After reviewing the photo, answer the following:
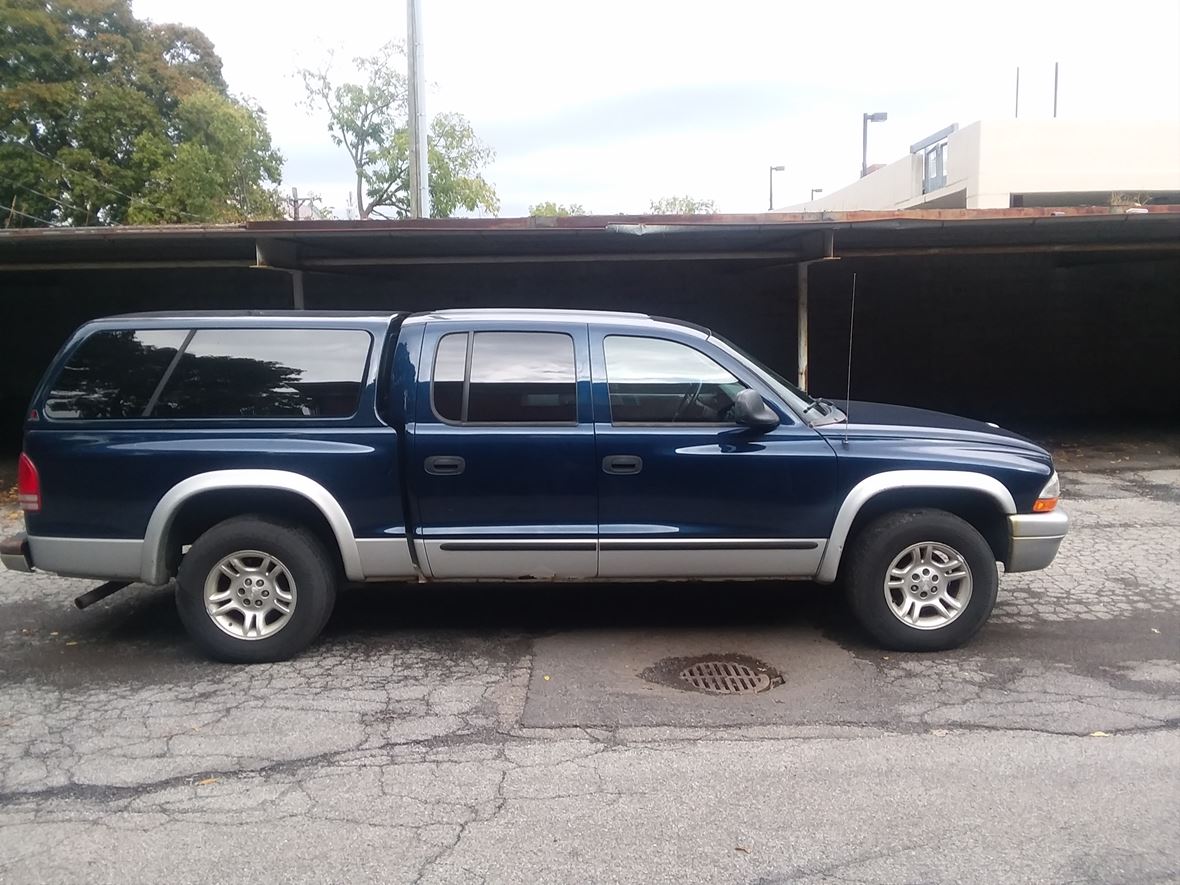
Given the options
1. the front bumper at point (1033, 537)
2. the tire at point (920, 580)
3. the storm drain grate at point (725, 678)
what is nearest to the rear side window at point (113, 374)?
the storm drain grate at point (725, 678)

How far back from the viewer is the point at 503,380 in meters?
5.25

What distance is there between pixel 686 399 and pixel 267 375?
93.9 inches

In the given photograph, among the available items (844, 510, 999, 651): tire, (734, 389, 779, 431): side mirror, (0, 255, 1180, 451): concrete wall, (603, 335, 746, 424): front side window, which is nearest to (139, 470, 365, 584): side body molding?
(603, 335, 746, 424): front side window

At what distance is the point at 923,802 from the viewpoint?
3.69 metres

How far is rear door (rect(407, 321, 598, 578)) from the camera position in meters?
5.11

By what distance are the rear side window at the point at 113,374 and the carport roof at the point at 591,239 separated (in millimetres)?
4445

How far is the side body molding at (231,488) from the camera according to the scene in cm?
505

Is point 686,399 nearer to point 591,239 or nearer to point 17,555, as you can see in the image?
point 17,555

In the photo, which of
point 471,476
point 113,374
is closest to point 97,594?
point 113,374

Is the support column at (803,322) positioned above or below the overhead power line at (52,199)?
below

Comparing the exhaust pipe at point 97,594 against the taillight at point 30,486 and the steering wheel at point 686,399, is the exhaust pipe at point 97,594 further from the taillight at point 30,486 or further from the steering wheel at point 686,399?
the steering wheel at point 686,399

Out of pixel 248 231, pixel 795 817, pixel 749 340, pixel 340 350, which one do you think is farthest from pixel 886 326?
pixel 795 817

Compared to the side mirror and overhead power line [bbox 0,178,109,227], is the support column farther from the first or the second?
overhead power line [bbox 0,178,109,227]

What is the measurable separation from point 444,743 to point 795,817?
162 centimetres
